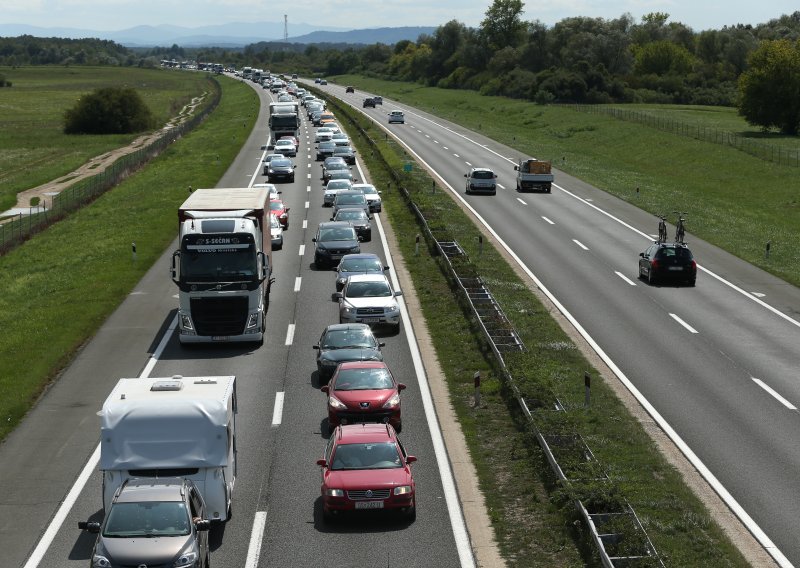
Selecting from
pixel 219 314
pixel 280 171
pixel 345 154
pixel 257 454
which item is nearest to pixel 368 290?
pixel 219 314

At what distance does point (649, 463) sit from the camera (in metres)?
21.3

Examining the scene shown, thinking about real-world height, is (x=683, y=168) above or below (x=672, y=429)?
below

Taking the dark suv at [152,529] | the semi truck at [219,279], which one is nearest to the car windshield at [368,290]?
the semi truck at [219,279]

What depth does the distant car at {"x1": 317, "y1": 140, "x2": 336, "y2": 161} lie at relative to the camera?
275ft

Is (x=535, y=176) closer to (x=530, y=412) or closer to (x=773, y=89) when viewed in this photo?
(x=530, y=412)

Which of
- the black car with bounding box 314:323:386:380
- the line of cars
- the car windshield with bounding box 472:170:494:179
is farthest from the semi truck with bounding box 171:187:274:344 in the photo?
the car windshield with bounding box 472:170:494:179

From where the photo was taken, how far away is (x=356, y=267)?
38.0 m

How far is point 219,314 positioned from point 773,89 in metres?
94.0

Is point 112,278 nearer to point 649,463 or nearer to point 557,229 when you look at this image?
point 557,229

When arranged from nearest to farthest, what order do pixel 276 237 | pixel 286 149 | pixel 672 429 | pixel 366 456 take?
pixel 366 456 → pixel 672 429 → pixel 276 237 → pixel 286 149

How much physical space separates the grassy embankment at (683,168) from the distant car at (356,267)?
16.8 m

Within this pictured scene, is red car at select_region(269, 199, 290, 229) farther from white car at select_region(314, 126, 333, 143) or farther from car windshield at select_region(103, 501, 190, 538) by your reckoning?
car windshield at select_region(103, 501, 190, 538)

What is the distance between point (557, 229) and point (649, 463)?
34035 mm

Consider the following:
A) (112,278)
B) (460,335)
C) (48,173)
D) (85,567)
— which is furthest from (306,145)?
(85,567)
